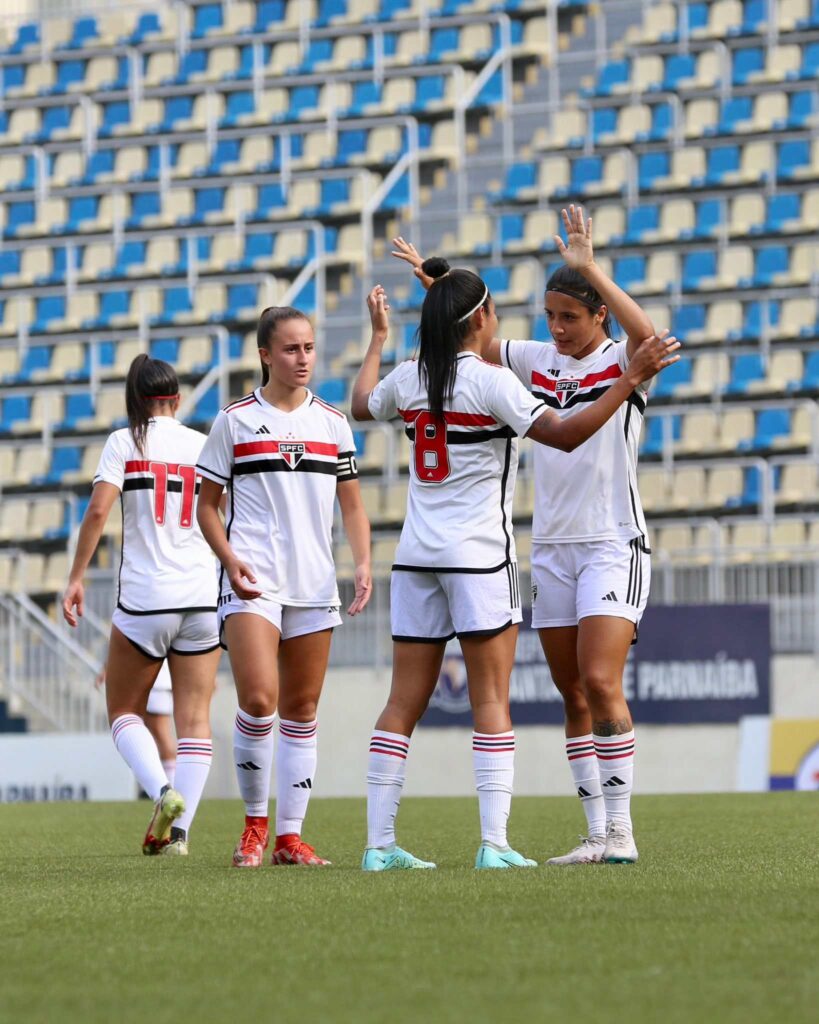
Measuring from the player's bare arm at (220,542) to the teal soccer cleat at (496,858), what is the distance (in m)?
1.13

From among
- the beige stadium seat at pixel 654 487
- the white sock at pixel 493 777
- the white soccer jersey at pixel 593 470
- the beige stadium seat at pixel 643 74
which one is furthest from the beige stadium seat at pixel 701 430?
the white sock at pixel 493 777

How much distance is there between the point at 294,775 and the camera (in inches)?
253

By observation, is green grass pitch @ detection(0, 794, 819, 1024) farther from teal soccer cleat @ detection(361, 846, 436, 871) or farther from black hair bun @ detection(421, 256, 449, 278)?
black hair bun @ detection(421, 256, 449, 278)

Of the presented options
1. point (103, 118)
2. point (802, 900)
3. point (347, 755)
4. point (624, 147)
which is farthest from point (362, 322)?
point (802, 900)

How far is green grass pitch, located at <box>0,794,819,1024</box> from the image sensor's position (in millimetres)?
3123

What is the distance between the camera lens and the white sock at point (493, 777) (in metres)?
5.61

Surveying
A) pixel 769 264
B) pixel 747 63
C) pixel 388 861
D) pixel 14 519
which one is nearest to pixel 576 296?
pixel 388 861

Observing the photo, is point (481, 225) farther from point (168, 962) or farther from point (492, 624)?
point (168, 962)

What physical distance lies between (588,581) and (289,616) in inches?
43.7

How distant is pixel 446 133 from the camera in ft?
78.8

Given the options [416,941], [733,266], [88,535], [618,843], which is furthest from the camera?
[733,266]

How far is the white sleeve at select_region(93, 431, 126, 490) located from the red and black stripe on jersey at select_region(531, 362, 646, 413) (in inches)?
80.3

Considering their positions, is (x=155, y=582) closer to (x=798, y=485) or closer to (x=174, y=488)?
(x=174, y=488)

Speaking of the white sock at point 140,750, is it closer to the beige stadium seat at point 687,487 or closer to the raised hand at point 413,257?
the raised hand at point 413,257
